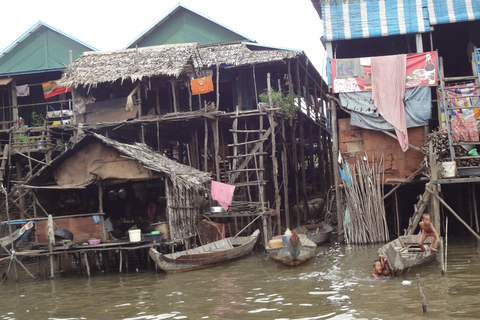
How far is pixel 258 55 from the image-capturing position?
1878 centimetres

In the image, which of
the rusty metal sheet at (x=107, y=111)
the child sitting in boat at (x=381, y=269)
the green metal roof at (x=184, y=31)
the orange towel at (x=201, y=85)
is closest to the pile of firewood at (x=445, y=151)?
the child sitting in boat at (x=381, y=269)

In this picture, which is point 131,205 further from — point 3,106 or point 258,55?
point 3,106

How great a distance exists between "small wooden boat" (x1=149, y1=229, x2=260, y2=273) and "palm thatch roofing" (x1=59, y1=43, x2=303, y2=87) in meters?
5.80

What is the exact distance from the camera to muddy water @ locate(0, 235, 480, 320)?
845 cm

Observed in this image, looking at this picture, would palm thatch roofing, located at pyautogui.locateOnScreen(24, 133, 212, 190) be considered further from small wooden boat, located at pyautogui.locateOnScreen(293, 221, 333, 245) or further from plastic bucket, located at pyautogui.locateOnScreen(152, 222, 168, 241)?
small wooden boat, located at pyautogui.locateOnScreen(293, 221, 333, 245)

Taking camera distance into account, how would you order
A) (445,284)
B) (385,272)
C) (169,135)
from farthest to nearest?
(169,135), (385,272), (445,284)

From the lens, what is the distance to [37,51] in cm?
2259

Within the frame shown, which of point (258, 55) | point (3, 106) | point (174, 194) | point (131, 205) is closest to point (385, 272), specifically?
point (174, 194)

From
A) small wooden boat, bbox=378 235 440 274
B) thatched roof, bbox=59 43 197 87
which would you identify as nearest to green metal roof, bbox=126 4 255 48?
thatched roof, bbox=59 43 197 87

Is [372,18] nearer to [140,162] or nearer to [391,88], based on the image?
[391,88]

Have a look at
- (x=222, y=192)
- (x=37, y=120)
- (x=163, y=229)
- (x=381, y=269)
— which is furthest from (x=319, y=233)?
(x=37, y=120)

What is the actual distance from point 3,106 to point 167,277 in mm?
12355

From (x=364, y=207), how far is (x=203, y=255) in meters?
5.06

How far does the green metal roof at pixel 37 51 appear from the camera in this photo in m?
22.4
